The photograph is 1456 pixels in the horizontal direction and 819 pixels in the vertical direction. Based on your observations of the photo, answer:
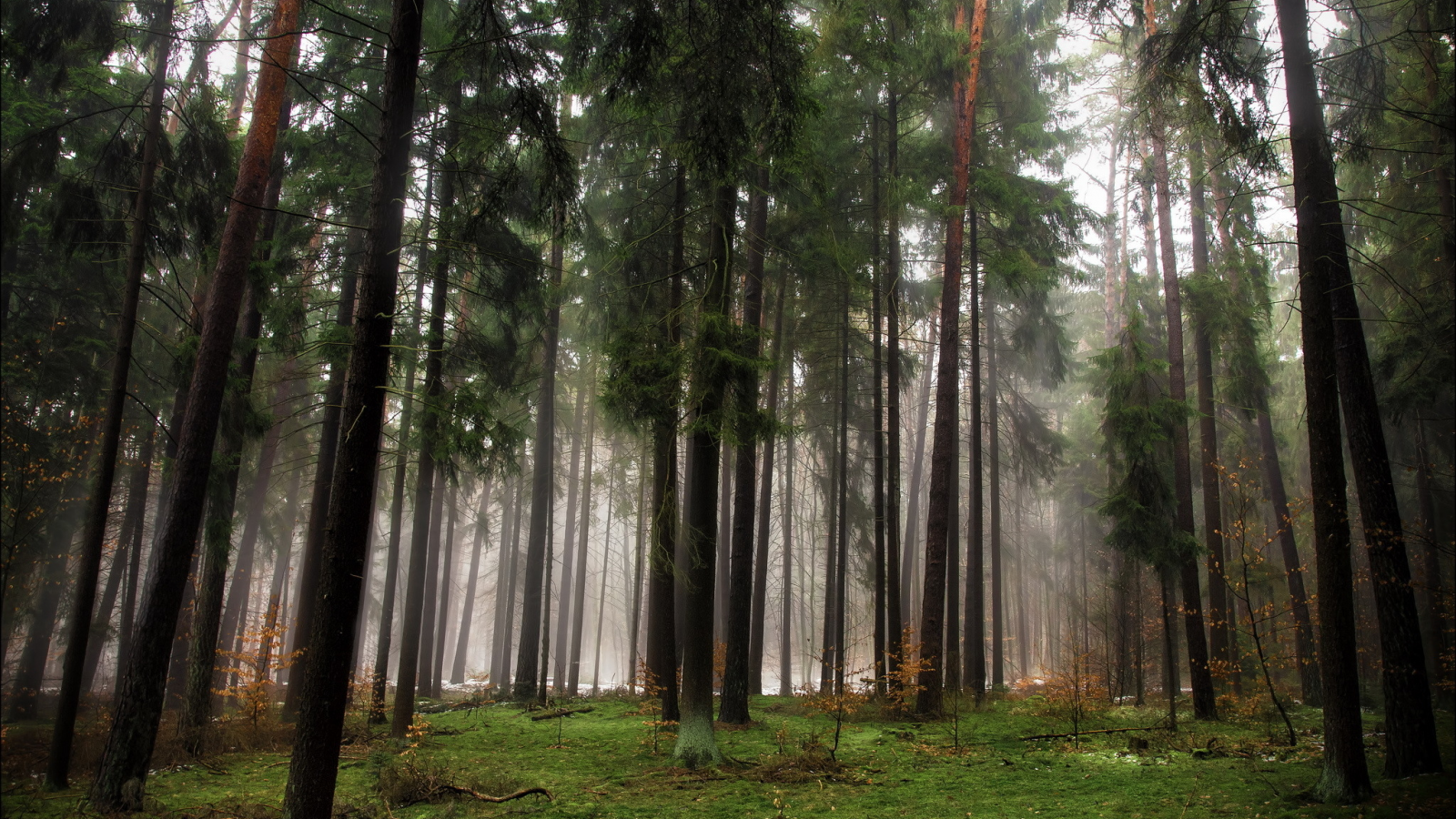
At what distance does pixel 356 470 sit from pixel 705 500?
173 inches

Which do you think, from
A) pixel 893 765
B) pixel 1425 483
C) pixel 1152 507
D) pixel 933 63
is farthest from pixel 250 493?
pixel 1425 483

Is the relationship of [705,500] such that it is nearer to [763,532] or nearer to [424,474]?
[424,474]

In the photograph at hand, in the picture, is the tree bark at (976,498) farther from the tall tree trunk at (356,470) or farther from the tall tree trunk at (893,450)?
the tall tree trunk at (356,470)

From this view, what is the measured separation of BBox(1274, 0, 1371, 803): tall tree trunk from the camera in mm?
6254

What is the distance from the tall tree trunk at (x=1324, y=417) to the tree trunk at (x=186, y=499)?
10052 millimetres

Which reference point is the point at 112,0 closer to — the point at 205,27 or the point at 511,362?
the point at 205,27

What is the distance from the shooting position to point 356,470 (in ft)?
19.1

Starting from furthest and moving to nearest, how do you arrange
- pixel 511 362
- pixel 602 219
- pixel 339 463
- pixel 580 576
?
pixel 580 576
pixel 602 219
pixel 511 362
pixel 339 463

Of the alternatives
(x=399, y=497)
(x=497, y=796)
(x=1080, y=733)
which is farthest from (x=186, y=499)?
(x=1080, y=733)

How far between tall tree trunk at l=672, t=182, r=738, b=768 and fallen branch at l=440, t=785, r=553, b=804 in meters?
1.98

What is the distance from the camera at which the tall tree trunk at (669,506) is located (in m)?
8.83

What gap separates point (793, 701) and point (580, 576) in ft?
33.5

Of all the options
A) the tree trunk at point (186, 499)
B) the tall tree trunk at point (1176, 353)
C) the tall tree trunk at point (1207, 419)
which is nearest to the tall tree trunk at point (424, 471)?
the tree trunk at point (186, 499)

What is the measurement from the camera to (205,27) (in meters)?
9.23
